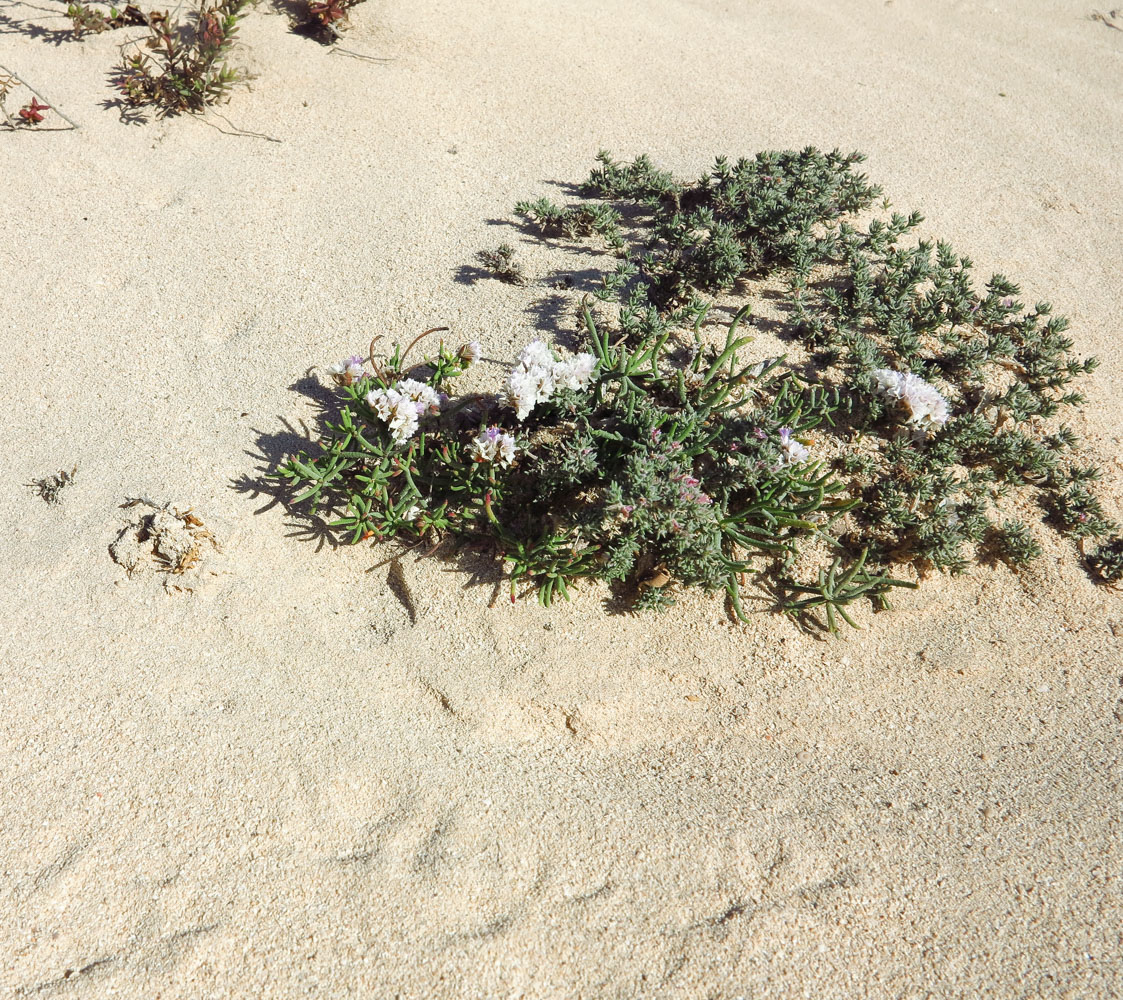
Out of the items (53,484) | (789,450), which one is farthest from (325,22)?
(789,450)

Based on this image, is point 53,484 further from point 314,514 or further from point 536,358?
point 536,358

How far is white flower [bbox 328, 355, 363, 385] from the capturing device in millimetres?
2826

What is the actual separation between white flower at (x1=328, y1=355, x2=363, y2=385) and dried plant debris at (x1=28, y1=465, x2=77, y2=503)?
109 centimetres

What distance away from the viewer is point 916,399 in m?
2.83

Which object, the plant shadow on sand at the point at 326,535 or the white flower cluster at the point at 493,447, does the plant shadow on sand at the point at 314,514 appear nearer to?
the plant shadow on sand at the point at 326,535

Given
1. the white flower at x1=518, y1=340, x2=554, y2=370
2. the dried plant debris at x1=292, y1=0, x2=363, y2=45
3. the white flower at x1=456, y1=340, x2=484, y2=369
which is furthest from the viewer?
the dried plant debris at x1=292, y1=0, x2=363, y2=45

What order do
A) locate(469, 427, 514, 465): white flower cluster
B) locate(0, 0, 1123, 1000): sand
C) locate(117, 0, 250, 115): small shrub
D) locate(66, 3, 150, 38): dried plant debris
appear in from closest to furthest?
locate(0, 0, 1123, 1000): sand, locate(469, 427, 514, 465): white flower cluster, locate(117, 0, 250, 115): small shrub, locate(66, 3, 150, 38): dried plant debris

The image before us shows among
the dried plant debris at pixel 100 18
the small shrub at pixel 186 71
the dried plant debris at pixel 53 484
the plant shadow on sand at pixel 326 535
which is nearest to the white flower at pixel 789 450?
the plant shadow on sand at pixel 326 535

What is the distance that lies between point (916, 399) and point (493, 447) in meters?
1.62

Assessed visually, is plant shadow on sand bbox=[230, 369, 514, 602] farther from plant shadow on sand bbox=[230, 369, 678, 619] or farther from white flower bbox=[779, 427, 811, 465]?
white flower bbox=[779, 427, 811, 465]

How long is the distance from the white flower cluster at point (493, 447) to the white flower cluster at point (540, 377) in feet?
0.34

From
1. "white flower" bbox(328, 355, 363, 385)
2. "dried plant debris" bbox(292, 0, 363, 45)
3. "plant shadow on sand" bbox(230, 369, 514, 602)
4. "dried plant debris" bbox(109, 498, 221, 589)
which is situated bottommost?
"dried plant debris" bbox(109, 498, 221, 589)

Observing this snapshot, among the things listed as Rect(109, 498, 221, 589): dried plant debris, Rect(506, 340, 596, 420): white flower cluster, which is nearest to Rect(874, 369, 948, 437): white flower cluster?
Rect(506, 340, 596, 420): white flower cluster

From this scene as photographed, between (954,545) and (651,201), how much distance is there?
2249 mm
